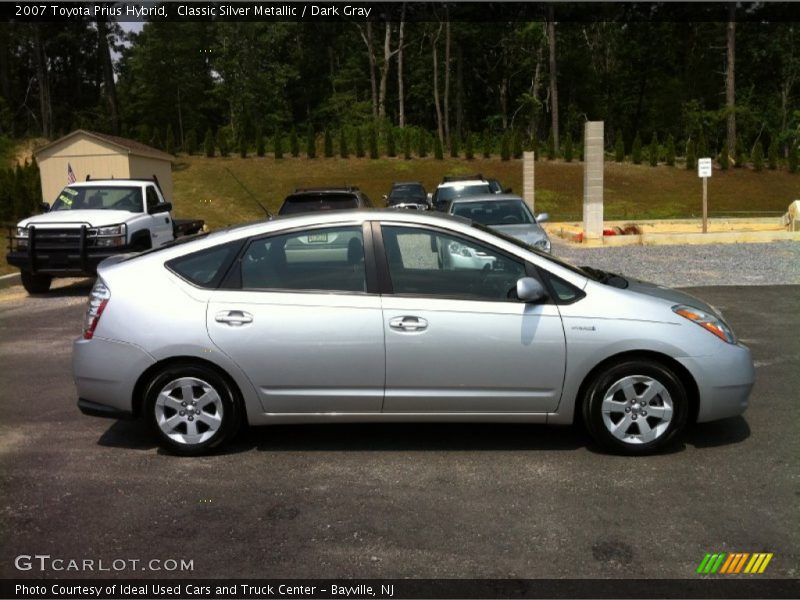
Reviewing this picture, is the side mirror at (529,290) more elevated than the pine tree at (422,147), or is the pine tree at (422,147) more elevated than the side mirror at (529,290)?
the pine tree at (422,147)

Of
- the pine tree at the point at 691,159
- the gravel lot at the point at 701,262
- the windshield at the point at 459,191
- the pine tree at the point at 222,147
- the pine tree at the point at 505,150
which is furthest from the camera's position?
the pine tree at the point at 222,147

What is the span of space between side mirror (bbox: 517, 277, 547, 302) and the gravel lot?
8.95 metres

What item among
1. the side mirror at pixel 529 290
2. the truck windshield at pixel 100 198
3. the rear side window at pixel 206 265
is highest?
the truck windshield at pixel 100 198

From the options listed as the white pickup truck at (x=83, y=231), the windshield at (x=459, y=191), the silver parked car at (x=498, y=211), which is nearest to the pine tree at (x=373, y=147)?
the windshield at (x=459, y=191)

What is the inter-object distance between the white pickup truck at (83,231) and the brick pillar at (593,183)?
1170 centimetres

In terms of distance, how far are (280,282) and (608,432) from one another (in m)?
2.42

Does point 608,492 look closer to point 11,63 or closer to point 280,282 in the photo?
point 280,282

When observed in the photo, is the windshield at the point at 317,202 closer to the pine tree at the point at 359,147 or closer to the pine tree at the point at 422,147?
the pine tree at the point at 422,147

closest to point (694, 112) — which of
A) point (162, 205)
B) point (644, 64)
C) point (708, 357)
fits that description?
point (644, 64)

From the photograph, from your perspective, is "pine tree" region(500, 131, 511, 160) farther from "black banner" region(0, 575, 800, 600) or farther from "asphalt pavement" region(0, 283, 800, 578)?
"black banner" region(0, 575, 800, 600)

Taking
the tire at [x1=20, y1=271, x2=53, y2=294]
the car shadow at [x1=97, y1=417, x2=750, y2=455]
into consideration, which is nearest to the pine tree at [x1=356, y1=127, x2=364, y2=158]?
the tire at [x1=20, y1=271, x2=53, y2=294]

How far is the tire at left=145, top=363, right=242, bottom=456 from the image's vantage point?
513 cm

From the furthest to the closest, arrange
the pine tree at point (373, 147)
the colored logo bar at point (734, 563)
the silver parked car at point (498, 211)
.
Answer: the pine tree at point (373, 147) → the silver parked car at point (498, 211) → the colored logo bar at point (734, 563)

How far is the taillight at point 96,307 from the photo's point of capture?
17.2 feet
